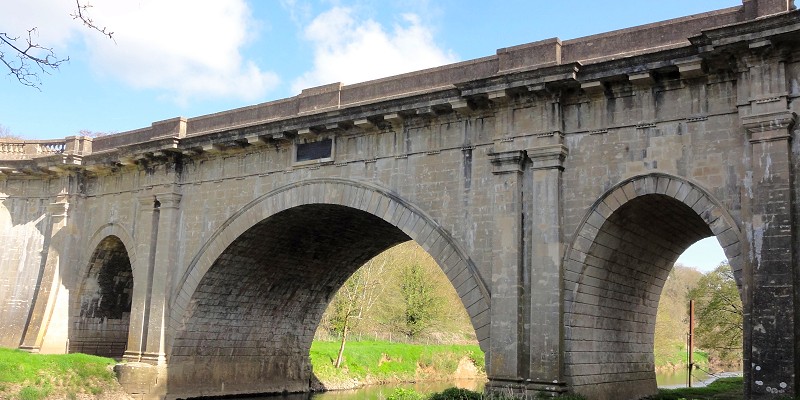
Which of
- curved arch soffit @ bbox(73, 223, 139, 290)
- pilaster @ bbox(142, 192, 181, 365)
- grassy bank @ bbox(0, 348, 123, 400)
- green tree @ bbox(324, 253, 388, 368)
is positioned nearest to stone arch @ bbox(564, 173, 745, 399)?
pilaster @ bbox(142, 192, 181, 365)

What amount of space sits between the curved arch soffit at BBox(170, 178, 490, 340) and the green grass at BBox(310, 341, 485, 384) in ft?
28.7

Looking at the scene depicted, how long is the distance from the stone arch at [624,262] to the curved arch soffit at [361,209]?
1.99m

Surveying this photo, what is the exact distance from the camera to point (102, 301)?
2592 centimetres

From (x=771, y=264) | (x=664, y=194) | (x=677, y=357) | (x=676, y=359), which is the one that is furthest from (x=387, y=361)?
(x=771, y=264)

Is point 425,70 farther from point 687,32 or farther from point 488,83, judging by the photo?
point 687,32

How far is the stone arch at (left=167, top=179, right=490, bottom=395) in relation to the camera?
1677 centimetres

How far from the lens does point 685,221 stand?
15242 mm

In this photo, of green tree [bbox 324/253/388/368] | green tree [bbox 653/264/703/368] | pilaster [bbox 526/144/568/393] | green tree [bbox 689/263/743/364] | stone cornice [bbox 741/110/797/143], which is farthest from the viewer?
green tree [bbox 653/264/703/368]

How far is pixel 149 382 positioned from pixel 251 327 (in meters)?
4.21

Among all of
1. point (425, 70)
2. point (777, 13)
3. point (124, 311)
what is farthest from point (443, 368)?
point (777, 13)

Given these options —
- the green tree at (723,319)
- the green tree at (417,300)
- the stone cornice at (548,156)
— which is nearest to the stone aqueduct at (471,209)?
the stone cornice at (548,156)

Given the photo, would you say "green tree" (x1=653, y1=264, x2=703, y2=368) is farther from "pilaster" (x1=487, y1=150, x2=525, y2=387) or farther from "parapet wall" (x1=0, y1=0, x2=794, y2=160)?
"parapet wall" (x1=0, y1=0, x2=794, y2=160)

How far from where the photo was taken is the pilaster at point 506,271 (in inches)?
575

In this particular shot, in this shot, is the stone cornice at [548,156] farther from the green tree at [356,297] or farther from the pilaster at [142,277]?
the green tree at [356,297]
